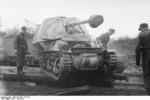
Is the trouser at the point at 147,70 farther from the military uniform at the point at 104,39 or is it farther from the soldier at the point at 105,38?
the military uniform at the point at 104,39

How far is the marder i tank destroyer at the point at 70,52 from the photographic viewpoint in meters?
5.48

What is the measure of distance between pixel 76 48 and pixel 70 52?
11 cm

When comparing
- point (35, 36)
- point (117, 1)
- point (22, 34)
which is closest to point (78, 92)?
point (117, 1)

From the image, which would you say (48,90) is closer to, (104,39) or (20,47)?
(20,47)

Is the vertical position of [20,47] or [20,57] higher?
[20,47]

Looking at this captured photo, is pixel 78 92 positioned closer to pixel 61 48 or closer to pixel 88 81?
pixel 88 81

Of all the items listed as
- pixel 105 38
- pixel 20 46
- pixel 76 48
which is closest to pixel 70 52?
pixel 76 48

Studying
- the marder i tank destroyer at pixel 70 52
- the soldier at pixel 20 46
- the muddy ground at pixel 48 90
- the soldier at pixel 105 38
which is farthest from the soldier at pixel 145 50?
the soldier at pixel 20 46

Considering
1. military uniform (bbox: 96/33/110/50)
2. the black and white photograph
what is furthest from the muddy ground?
military uniform (bbox: 96/33/110/50)

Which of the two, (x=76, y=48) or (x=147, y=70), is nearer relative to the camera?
(x=147, y=70)

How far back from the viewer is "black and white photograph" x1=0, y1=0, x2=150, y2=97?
15.5ft

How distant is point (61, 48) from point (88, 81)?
764 mm

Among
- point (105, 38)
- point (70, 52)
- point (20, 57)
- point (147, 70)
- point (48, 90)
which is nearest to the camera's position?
point (147, 70)

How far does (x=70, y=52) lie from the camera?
551cm
